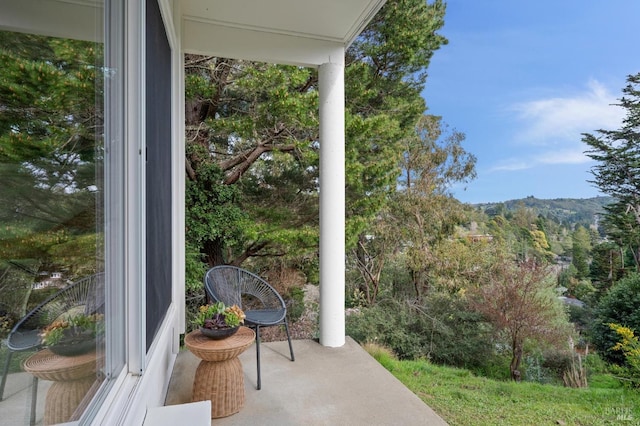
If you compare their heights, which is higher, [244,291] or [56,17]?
[56,17]

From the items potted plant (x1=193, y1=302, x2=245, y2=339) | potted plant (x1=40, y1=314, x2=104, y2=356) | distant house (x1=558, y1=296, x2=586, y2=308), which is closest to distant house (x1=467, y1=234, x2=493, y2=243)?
distant house (x1=558, y1=296, x2=586, y2=308)

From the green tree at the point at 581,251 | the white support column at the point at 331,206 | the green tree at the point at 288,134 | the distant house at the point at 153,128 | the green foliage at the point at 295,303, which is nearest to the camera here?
the distant house at the point at 153,128

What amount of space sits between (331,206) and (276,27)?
1.60m

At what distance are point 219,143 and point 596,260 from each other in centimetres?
830

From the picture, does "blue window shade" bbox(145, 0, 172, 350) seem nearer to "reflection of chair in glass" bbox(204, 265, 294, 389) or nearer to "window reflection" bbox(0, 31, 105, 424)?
"window reflection" bbox(0, 31, 105, 424)

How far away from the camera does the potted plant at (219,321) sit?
6.37ft

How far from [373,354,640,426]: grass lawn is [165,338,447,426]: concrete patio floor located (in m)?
1.40

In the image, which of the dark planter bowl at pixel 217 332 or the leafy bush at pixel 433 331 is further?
the leafy bush at pixel 433 331

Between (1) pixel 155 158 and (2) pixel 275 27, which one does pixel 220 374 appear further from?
(2) pixel 275 27

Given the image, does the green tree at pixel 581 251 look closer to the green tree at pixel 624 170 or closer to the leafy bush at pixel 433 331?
the green tree at pixel 624 170

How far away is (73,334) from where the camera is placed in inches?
30.6

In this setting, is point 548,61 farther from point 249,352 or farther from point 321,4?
point 249,352

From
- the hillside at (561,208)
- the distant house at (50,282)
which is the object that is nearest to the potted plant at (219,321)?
the distant house at (50,282)

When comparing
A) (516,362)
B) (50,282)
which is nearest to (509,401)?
(516,362)
